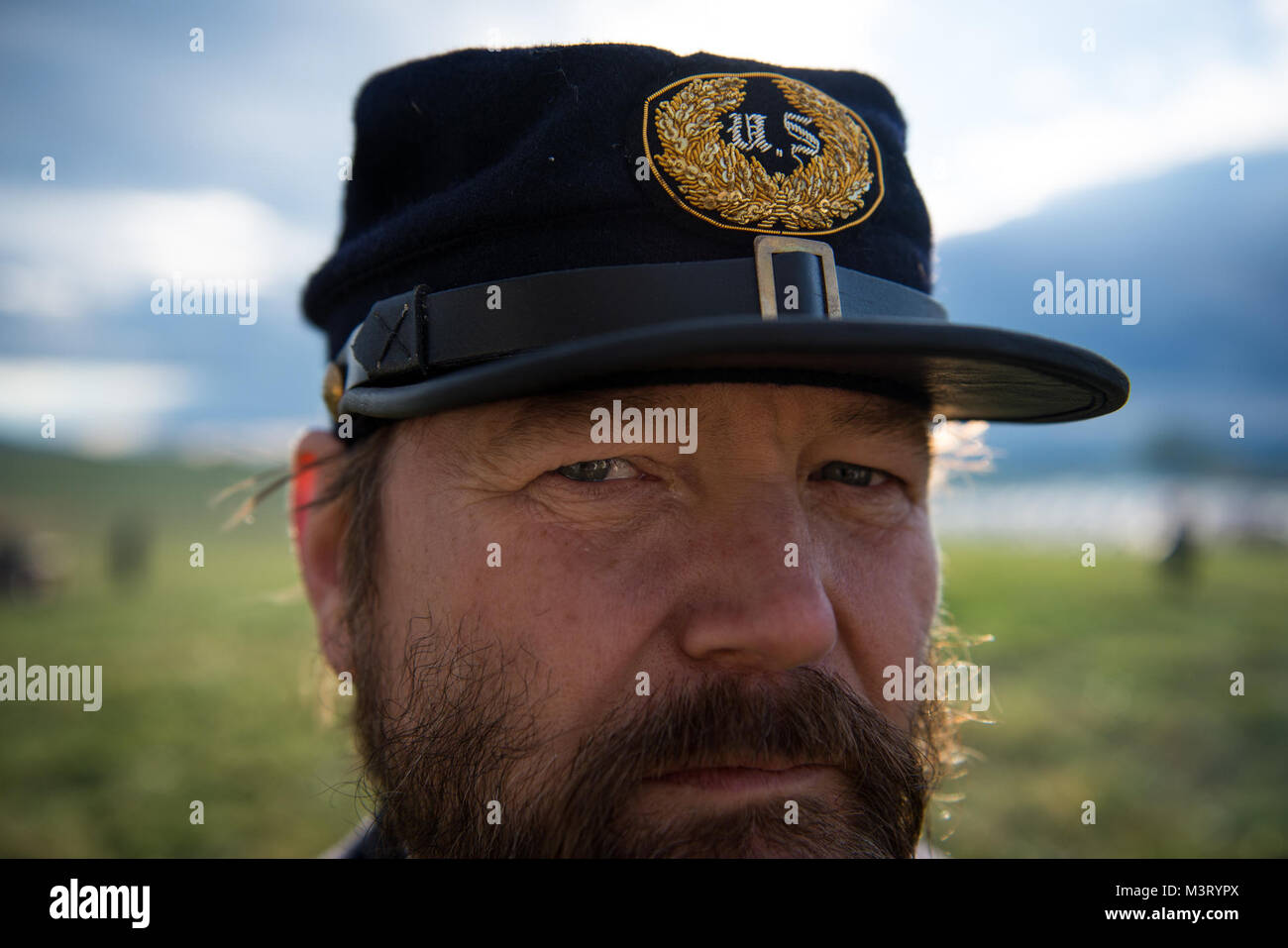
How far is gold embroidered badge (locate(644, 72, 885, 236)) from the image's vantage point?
1.53 metres

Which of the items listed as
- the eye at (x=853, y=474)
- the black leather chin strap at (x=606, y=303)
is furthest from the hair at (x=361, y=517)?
the eye at (x=853, y=474)

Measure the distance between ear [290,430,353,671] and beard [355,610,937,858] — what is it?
39cm

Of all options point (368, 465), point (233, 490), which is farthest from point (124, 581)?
point (368, 465)

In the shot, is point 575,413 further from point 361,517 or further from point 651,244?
point 361,517

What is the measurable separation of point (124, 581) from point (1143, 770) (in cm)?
2077

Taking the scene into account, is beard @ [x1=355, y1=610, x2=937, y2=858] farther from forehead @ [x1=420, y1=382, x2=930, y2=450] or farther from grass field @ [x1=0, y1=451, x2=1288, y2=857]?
grass field @ [x1=0, y1=451, x2=1288, y2=857]

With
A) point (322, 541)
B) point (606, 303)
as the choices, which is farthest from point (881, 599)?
point (322, 541)

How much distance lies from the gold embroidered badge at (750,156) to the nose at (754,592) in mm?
530

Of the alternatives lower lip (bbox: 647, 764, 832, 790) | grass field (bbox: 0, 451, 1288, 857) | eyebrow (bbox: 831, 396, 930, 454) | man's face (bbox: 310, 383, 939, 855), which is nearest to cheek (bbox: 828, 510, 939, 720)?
man's face (bbox: 310, 383, 939, 855)

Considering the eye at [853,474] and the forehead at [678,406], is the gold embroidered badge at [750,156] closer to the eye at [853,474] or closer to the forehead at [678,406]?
the forehead at [678,406]

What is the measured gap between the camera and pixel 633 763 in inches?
56.9
